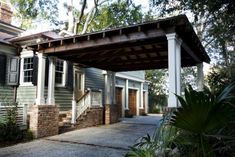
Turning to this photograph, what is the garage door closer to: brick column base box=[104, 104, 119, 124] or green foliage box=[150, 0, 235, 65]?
brick column base box=[104, 104, 119, 124]

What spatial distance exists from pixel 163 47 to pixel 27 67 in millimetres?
6873

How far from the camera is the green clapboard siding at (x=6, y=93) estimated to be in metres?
11.0

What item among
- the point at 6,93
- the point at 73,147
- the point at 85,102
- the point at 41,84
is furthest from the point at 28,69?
the point at 73,147

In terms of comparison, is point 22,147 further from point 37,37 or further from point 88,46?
point 37,37

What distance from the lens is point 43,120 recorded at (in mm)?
9484

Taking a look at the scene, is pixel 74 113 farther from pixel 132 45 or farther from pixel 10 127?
pixel 132 45

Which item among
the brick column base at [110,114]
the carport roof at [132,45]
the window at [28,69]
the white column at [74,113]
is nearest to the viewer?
the carport roof at [132,45]

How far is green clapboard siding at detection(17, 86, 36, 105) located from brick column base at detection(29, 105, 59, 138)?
212 cm

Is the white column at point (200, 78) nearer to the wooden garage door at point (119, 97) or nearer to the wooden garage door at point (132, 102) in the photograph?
the wooden garage door at point (119, 97)

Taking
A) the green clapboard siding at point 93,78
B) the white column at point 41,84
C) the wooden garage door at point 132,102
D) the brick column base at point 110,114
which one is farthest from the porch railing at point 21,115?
the wooden garage door at point 132,102

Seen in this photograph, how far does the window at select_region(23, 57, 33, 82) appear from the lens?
1179 cm

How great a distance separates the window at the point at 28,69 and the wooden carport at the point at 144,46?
199 cm

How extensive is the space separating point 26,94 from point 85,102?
2.93 metres

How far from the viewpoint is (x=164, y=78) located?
110 ft
